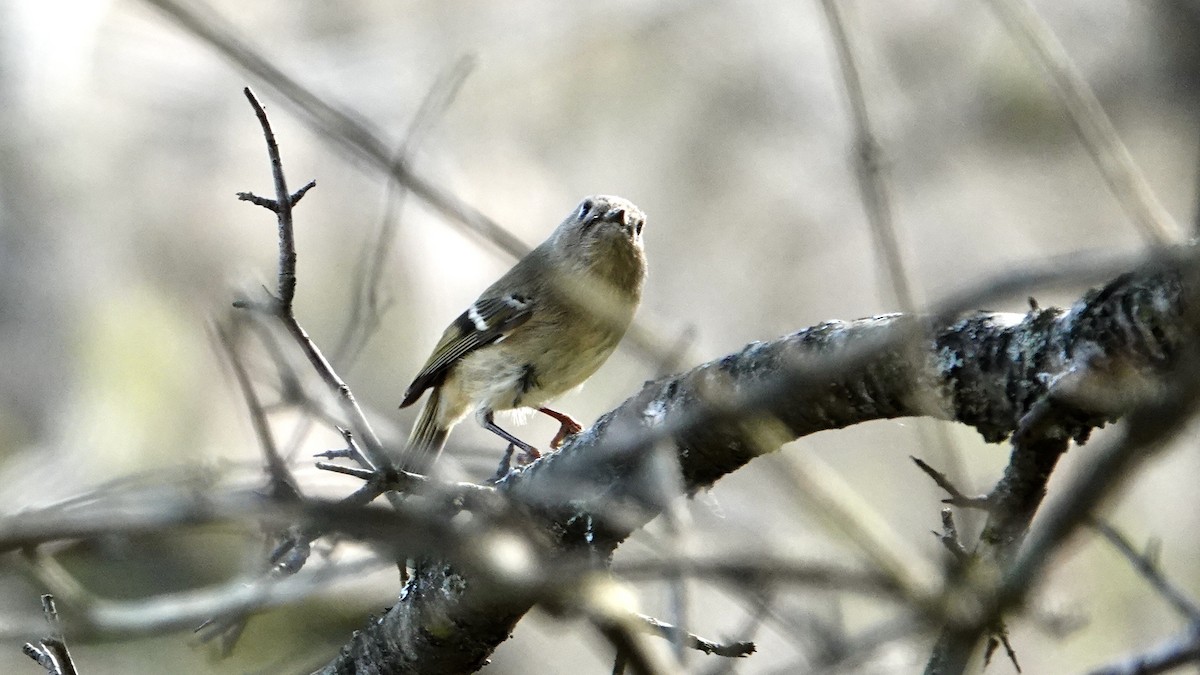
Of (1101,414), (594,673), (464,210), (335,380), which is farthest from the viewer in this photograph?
(594,673)

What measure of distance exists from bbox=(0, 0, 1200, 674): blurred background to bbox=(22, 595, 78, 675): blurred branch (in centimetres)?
398

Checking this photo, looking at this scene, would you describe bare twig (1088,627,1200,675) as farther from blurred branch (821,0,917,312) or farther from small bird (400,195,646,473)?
small bird (400,195,646,473)

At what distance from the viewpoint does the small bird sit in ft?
14.6

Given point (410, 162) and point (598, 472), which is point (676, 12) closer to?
point (410, 162)

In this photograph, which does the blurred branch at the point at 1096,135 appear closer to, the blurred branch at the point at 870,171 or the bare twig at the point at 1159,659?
the blurred branch at the point at 870,171

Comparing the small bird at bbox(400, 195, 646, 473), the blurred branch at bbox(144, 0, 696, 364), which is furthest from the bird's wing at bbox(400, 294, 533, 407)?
the blurred branch at bbox(144, 0, 696, 364)

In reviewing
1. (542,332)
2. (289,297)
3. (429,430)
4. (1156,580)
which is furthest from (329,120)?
(1156,580)

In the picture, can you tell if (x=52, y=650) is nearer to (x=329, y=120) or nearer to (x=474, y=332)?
(x=329, y=120)

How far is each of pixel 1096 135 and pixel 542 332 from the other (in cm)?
244

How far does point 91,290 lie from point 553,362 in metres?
5.67

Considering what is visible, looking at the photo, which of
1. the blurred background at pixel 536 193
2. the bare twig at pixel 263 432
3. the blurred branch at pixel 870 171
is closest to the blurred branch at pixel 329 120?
the blurred branch at pixel 870 171

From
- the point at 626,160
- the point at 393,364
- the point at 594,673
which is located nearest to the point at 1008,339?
the point at 594,673

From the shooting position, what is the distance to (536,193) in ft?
35.0

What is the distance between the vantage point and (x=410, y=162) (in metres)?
3.25
